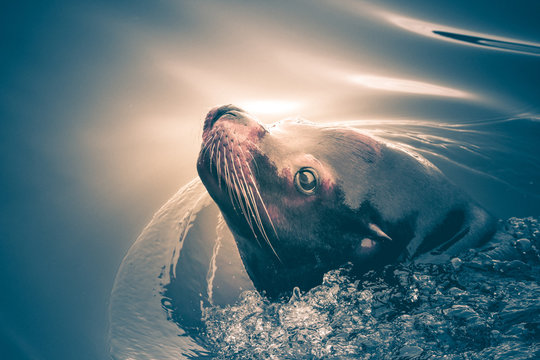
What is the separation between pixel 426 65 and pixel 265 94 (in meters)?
2.09

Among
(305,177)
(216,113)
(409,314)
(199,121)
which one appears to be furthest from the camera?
(199,121)

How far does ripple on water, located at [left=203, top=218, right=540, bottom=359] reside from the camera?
2.05m

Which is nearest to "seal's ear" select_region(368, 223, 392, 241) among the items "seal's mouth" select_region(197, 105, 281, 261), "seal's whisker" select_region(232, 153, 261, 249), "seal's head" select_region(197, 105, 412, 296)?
"seal's head" select_region(197, 105, 412, 296)

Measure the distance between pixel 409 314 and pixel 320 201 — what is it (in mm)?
862

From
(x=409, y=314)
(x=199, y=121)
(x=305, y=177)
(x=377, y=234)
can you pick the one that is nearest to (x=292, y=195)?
(x=305, y=177)

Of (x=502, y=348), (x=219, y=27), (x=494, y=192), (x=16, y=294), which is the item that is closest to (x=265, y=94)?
(x=219, y=27)

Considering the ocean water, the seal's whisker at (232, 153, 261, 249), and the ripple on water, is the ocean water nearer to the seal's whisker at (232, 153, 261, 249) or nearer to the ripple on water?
the ripple on water

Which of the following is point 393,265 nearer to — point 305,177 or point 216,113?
point 305,177

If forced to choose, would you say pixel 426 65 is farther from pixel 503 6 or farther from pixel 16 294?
pixel 16 294

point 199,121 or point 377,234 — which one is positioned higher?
point 199,121

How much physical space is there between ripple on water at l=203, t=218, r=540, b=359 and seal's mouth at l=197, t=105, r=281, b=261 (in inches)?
20.0

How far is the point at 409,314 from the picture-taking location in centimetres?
227

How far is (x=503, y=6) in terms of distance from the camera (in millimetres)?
4773

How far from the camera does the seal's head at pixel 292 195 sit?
234 centimetres
